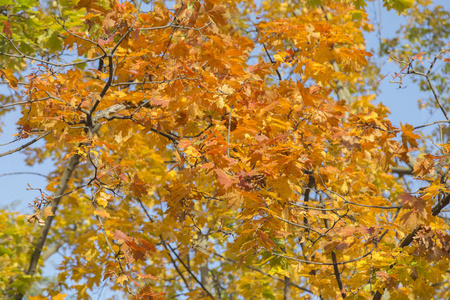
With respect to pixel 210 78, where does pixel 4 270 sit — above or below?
above

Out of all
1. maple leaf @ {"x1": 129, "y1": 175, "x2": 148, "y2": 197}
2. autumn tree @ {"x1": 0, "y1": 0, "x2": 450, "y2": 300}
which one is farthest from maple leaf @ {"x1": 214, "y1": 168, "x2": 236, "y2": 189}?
maple leaf @ {"x1": 129, "y1": 175, "x2": 148, "y2": 197}

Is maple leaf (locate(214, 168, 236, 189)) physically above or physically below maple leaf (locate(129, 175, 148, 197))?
below

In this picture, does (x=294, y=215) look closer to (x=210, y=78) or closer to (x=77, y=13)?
(x=210, y=78)

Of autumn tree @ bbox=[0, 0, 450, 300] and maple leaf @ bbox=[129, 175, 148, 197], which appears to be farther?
maple leaf @ bbox=[129, 175, 148, 197]

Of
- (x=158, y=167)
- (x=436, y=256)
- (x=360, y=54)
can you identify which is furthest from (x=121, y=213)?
(x=436, y=256)

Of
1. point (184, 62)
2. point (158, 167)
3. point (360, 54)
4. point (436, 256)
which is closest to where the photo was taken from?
point (436, 256)

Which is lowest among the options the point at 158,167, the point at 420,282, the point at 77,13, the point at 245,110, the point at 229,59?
the point at 420,282

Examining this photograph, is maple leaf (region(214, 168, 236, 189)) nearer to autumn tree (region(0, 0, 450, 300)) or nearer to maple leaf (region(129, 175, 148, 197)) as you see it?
autumn tree (region(0, 0, 450, 300))

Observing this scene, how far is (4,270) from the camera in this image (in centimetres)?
621

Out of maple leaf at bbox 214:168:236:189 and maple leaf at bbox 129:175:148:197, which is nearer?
maple leaf at bbox 214:168:236:189

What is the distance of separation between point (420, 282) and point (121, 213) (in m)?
3.94

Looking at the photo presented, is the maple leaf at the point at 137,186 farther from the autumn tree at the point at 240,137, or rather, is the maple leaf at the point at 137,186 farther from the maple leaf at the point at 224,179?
the maple leaf at the point at 224,179

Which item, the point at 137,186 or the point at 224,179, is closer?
the point at 224,179

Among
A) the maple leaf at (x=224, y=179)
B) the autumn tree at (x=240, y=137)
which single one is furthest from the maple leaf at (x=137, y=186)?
the maple leaf at (x=224, y=179)
